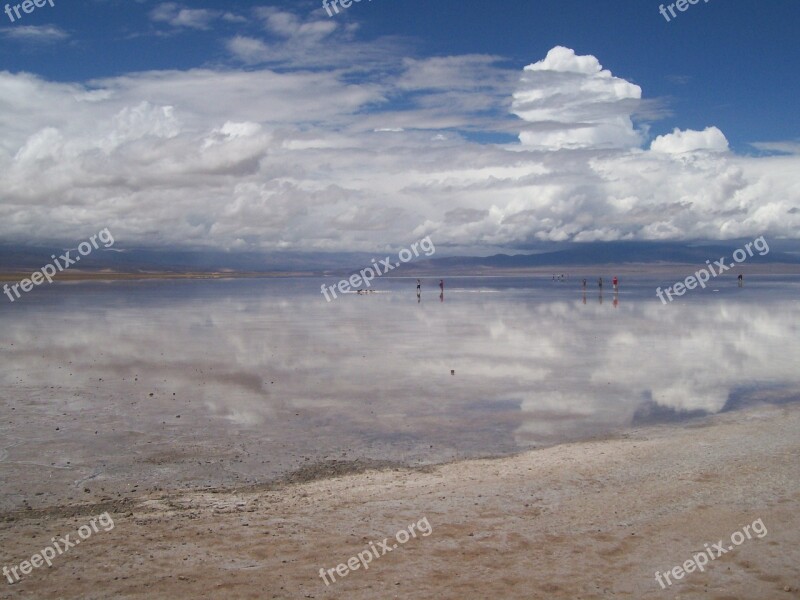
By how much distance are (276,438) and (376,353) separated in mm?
14031

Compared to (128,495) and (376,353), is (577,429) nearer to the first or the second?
(128,495)

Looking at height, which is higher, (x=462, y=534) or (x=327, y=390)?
(x=327, y=390)

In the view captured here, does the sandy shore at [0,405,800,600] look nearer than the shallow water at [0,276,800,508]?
Yes

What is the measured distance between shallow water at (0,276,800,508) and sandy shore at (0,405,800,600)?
167 cm

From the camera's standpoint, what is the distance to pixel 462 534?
10453 millimetres

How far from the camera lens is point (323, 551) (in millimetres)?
9883

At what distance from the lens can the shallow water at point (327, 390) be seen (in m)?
14.8

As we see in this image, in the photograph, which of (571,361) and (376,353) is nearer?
(571,361)

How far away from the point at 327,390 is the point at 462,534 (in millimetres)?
12054

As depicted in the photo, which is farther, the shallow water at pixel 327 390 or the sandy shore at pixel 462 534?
the shallow water at pixel 327 390

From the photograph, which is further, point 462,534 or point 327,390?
point 327,390

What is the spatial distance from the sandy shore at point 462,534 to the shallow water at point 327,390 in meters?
1.67

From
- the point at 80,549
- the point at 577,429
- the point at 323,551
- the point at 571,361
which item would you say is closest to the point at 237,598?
the point at 323,551

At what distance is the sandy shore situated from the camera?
29.2 ft
